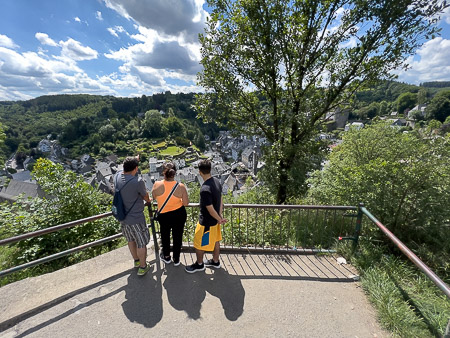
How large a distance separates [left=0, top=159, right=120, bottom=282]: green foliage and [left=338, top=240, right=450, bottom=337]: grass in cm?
574

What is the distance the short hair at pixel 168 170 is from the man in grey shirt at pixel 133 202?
0.36 meters

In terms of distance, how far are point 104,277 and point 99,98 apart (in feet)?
589

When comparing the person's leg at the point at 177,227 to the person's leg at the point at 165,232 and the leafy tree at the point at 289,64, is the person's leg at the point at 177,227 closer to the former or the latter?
the person's leg at the point at 165,232

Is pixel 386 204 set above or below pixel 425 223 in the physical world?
above

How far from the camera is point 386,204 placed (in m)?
4.29

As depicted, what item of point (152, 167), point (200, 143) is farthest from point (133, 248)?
point (200, 143)

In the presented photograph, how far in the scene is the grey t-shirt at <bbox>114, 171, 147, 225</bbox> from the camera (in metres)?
2.89

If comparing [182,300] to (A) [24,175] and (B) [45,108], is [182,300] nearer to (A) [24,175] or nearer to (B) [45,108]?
(A) [24,175]

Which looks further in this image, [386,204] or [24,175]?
[24,175]

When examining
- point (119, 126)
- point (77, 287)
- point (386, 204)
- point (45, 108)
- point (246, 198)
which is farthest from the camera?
point (45, 108)

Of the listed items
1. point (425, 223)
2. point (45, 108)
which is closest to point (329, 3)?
point (425, 223)

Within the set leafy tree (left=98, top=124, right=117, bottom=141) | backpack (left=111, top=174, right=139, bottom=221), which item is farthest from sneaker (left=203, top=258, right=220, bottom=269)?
leafy tree (left=98, top=124, right=117, bottom=141)

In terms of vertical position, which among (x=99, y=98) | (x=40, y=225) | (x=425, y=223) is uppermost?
(x=99, y=98)

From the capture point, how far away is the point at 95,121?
9894 centimetres
